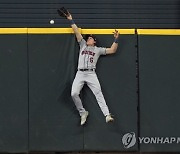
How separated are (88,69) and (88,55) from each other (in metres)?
0.25

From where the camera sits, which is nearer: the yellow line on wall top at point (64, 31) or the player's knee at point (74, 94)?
the player's knee at point (74, 94)

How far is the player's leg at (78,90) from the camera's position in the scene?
6672mm

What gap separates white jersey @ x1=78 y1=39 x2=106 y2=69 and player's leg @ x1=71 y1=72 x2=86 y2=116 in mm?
197

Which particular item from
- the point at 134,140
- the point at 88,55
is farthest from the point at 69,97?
the point at 134,140

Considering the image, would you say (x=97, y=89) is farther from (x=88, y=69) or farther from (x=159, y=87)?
(x=159, y=87)

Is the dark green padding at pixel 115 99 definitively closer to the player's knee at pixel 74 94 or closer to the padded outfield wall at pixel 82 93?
the padded outfield wall at pixel 82 93

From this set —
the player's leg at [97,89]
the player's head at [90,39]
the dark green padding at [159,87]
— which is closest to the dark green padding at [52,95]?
the player's head at [90,39]

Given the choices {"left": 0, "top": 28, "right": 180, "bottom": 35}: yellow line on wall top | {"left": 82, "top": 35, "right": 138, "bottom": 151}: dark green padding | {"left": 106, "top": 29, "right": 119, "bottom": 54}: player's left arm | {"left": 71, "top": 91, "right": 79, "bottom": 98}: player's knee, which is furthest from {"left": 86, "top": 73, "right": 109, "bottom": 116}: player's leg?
{"left": 0, "top": 28, "right": 180, "bottom": 35}: yellow line on wall top

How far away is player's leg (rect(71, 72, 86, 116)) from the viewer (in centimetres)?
667

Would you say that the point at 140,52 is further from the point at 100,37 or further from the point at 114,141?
the point at 114,141

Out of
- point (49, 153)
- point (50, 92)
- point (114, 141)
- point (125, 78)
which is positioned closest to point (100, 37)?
point (125, 78)
